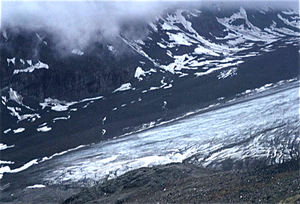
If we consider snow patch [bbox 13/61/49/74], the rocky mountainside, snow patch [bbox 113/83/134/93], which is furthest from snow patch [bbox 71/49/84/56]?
snow patch [bbox 113/83/134/93]

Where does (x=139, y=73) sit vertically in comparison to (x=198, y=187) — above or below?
above

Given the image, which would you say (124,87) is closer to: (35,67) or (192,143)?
(35,67)

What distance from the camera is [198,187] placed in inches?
947

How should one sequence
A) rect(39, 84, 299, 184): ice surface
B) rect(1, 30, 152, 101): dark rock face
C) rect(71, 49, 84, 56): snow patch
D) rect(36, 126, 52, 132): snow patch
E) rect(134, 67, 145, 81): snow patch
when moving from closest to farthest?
1. rect(39, 84, 299, 184): ice surface
2. rect(36, 126, 52, 132): snow patch
3. rect(1, 30, 152, 101): dark rock face
4. rect(134, 67, 145, 81): snow patch
5. rect(71, 49, 84, 56): snow patch

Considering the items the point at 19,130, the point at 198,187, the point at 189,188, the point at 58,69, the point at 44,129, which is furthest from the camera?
the point at 58,69

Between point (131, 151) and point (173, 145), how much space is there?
13.3ft

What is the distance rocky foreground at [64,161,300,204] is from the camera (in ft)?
63.4

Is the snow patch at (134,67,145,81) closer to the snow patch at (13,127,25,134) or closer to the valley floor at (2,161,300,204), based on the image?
the snow patch at (13,127,25,134)

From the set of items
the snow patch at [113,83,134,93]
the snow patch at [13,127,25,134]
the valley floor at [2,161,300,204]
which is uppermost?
the snow patch at [113,83,134,93]

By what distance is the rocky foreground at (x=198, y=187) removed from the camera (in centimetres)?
1933

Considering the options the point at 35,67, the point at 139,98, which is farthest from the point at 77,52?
the point at 139,98

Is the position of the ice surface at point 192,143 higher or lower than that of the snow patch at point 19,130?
lower

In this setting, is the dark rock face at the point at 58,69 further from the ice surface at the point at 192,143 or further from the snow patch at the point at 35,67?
the ice surface at the point at 192,143

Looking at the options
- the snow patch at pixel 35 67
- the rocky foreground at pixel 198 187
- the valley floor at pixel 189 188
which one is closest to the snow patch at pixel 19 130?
the snow patch at pixel 35 67
